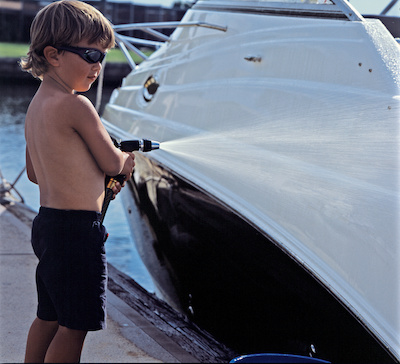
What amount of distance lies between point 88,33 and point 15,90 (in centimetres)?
2170

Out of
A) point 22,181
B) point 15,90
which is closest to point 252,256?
point 22,181

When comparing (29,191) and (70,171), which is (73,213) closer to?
(70,171)

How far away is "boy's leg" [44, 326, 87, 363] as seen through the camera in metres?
1.97

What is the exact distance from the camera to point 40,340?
84.0 inches

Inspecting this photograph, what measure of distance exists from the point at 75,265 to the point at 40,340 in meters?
0.34

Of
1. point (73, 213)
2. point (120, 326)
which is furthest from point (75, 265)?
point (120, 326)

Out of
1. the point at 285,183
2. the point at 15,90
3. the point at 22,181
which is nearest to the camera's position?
the point at 285,183

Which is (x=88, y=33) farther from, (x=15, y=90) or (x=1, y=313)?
(x=15, y=90)

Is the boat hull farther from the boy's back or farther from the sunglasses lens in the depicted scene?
the sunglasses lens

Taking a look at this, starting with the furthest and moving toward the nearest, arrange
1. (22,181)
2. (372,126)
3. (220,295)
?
(22,181) → (220,295) → (372,126)

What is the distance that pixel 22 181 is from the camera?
8.91 meters

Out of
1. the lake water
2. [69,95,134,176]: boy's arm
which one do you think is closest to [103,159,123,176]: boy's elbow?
[69,95,134,176]: boy's arm

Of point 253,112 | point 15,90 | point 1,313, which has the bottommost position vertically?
point 15,90

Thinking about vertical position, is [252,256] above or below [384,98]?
below
